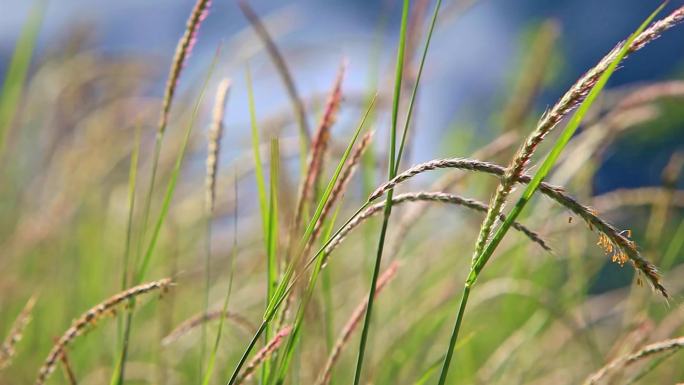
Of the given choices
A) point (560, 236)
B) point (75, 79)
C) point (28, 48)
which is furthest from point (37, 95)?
point (560, 236)

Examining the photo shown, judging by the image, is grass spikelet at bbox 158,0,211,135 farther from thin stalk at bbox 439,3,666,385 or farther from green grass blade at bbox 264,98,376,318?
thin stalk at bbox 439,3,666,385

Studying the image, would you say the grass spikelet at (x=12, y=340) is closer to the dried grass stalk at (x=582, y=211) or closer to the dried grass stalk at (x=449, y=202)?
the dried grass stalk at (x=449, y=202)

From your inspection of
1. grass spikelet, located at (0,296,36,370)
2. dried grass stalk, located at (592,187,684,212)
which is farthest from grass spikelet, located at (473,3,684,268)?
dried grass stalk, located at (592,187,684,212)

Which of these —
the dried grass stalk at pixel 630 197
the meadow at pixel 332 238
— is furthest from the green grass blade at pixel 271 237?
the dried grass stalk at pixel 630 197

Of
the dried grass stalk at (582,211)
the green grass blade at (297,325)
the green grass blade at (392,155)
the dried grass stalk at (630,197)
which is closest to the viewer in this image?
the dried grass stalk at (582,211)

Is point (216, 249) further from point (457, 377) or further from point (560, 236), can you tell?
point (560, 236)

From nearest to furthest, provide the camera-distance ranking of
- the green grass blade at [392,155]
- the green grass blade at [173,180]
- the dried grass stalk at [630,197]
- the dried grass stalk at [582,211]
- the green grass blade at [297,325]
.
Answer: the dried grass stalk at [582,211] < the green grass blade at [392,155] < the green grass blade at [297,325] < the green grass blade at [173,180] < the dried grass stalk at [630,197]

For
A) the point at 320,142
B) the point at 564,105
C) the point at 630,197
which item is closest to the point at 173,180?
the point at 320,142
